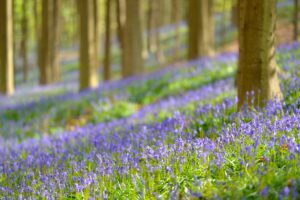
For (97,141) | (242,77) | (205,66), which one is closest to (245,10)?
(242,77)

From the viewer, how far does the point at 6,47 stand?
19.1 m

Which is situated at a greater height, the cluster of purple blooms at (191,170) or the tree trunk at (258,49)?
the tree trunk at (258,49)

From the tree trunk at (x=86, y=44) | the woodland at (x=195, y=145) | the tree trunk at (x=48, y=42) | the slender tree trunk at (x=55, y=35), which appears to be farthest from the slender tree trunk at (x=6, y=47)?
the woodland at (x=195, y=145)

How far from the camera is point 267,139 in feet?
13.7

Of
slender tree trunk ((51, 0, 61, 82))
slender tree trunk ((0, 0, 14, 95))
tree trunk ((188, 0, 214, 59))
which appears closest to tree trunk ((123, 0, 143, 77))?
tree trunk ((188, 0, 214, 59))

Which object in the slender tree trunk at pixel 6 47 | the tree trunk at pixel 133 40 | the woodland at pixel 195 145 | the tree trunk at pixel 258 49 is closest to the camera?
the woodland at pixel 195 145

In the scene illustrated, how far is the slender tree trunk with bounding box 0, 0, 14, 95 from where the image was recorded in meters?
18.7

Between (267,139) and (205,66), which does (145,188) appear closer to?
(267,139)

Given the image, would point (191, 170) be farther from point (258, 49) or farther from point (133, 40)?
point (133, 40)

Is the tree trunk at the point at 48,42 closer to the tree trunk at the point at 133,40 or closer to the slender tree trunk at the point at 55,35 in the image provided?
the slender tree trunk at the point at 55,35

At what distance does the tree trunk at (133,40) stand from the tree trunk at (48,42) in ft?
28.9

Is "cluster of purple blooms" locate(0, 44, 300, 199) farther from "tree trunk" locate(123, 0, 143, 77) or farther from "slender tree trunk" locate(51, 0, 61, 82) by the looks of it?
"slender tree trunk" locate(51, 0, 61, 82)

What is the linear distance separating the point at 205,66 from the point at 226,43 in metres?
19.1

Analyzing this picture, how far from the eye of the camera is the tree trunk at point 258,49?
5.82m
